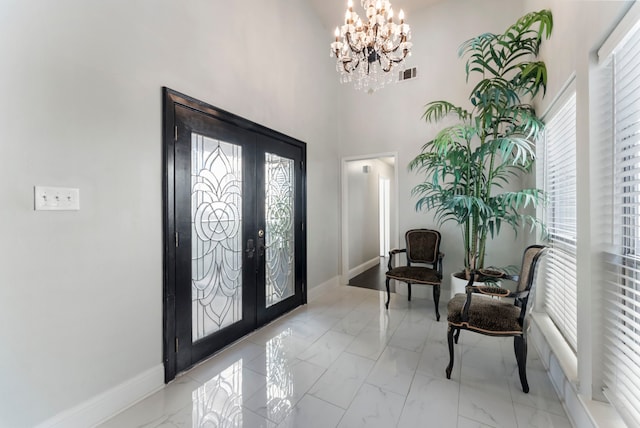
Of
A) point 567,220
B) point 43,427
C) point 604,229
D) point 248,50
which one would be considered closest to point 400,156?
point 567,220

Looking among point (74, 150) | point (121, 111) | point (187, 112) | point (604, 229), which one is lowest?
point (604, 229)

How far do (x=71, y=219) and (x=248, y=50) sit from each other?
2.24 meters

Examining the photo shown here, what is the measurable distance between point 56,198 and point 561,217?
12.0 ft

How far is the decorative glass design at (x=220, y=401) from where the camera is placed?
1652 mm

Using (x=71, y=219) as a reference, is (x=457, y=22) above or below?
above

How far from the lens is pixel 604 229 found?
4.71 ft

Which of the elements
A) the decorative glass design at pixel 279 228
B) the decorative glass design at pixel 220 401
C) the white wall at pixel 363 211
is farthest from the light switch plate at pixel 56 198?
the white wall at pixel 363 211

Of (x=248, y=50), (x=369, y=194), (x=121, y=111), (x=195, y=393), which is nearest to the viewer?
(x=121, y=111)

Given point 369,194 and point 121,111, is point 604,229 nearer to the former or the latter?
point 121,111

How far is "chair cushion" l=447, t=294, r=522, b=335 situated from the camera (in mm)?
1955

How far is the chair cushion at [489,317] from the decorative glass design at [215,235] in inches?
78.9

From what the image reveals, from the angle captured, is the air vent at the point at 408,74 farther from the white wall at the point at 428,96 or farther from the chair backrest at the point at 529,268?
the chair backrest at the point at 529,268

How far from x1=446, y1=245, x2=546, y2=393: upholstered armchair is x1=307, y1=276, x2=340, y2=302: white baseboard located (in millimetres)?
2025

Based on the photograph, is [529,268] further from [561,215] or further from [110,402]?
[110,402]
